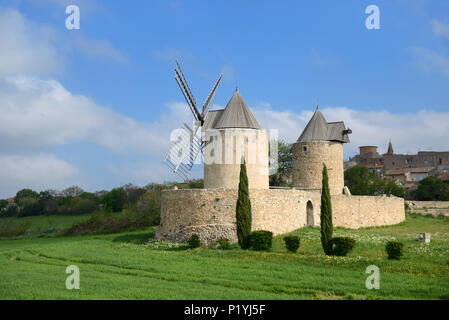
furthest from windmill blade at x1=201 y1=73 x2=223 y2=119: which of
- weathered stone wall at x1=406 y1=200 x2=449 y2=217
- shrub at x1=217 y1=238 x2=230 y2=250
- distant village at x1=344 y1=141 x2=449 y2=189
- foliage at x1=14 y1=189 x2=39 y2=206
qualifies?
foliage at x1=14 y1=189 x2=39 y2=206

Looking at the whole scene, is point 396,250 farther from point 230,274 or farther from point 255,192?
point 255,192

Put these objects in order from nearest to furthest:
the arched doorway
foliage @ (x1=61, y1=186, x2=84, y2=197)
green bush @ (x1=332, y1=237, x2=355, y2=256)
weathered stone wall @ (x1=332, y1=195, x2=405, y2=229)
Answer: green bush @ (x1=332, y1=237, x2=355, y2=256) < the arched doorway < weathered stone wall @ (x1=332, y1=195, x2=405, y2=229) < foliage @ (x1=61, y1=186, x2=84, y2=197)

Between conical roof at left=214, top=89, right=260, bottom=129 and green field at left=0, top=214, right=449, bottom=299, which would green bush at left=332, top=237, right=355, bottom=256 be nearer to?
green field at left=0, top=214, right=449, bottom=299

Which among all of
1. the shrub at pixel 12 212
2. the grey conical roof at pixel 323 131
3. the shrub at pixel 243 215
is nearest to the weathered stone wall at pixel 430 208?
the grey conical roof at pixel 323 131

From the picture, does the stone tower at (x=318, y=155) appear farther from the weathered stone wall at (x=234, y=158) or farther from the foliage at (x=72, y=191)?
the foliage at (x=72, y=191)

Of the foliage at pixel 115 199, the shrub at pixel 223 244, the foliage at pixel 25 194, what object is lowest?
the shrub at pixel 223 244

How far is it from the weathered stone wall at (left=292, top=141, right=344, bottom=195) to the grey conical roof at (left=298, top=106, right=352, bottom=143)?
0.42m

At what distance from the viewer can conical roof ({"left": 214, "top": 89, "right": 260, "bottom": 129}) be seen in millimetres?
23906

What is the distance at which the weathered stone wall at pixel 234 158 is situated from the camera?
76.4 feet

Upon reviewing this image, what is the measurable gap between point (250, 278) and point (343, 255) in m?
5.03

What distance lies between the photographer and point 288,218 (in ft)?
75.3
